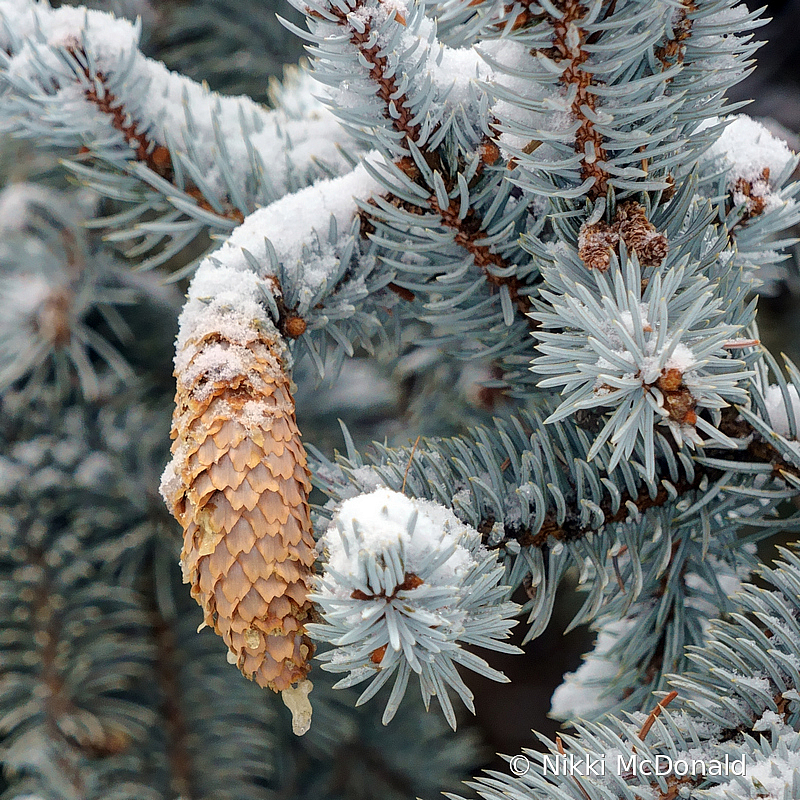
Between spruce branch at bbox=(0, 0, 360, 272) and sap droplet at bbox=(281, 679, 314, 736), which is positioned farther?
spruce branch at bbox=(0, 0, 360, 272)

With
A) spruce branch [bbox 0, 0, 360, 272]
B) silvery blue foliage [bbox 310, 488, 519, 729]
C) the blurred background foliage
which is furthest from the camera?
the blurred background foliage

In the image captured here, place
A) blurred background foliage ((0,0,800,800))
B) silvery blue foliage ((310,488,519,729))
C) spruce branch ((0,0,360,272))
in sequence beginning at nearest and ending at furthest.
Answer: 1. silvery blue foliage ((310,488,519,729))
2. spruce branch ((0,0,360,272))
3. blurred background foliage ((0,0,800,800))

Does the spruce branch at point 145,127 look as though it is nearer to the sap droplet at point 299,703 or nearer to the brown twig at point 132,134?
the brown twig at point 132,134

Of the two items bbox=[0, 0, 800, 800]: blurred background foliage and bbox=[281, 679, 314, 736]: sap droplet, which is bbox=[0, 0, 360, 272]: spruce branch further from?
bbox=[281, 679, 314, 736]: sap droplet

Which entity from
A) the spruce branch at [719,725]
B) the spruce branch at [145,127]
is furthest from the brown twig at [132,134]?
the spruce branch at [719,725]

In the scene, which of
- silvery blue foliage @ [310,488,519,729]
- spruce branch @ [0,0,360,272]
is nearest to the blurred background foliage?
spruce branch @ [0,0,360,272]
